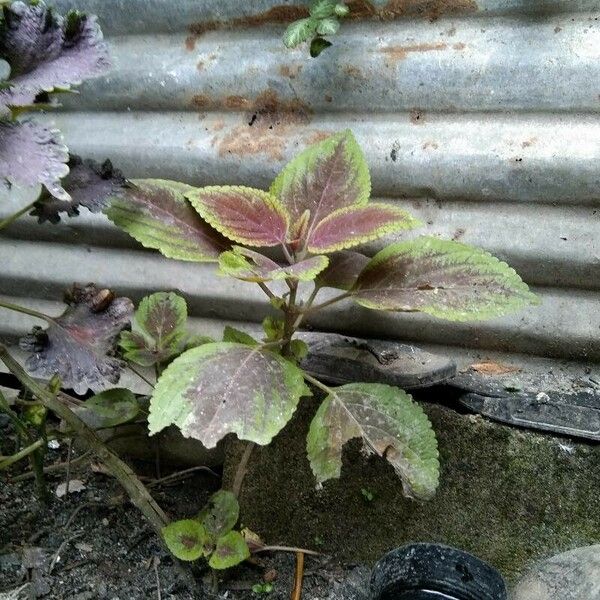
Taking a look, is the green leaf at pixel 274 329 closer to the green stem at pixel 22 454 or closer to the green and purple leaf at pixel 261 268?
the green and purple leaf at pixel 261 268

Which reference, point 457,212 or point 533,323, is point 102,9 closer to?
point 457,212

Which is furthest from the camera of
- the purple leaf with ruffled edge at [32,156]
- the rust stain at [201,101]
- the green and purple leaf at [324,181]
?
the rust stain at [201,101]

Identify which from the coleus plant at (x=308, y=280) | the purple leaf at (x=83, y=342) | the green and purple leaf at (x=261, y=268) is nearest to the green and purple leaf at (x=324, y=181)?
the coleus plant at (x=308, y=280)

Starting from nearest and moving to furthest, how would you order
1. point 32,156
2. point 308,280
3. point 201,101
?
point 32,156 → point 308,280 → point 201,101

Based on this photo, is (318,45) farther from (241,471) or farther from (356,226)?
(241,471)

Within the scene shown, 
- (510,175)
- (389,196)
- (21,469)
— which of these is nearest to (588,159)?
(510,175)

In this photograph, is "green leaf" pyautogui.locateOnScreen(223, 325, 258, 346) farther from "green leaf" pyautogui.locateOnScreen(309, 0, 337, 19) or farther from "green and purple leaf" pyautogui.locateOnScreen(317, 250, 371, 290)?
"green leaf" pyautogui.locateOnScreen(309, 0, 337, 19)

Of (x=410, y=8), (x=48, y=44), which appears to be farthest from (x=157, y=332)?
(x=410, y=8)
